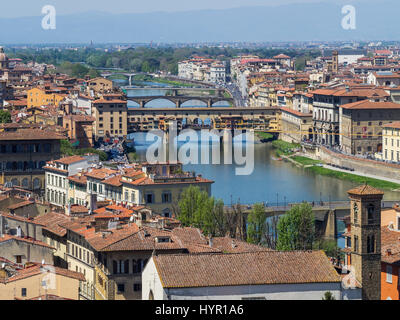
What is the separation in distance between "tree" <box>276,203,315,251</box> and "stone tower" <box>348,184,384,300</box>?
3878 millimetres

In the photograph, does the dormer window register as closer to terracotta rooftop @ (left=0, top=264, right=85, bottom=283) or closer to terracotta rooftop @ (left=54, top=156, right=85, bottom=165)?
terracotta rooftop @ (left=0, top=264, right=85, bottom=283)

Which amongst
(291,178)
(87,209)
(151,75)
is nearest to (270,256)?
(87,209)

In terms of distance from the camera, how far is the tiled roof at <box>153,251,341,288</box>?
27.5 ft

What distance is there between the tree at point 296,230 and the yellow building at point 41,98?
26.5m

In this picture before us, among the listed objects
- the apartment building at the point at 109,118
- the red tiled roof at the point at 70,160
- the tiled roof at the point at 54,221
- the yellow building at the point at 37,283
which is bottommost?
the apartment building at the point at 109,118

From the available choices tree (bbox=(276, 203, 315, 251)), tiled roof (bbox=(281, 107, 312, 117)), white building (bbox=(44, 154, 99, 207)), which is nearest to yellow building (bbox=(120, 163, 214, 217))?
white building (bbox=(44, 154, 99, 207))

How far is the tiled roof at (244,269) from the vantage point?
27.5ft

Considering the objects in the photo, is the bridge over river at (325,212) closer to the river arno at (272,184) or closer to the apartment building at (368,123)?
the river arno at (272,184)

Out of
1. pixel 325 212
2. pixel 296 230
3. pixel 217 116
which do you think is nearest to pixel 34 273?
pixel 296 230

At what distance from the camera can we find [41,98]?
134 feet

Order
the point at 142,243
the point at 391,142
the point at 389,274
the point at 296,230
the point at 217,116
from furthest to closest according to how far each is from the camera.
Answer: the point at 217,116 < the point at 391,142 < the point at 296,230 < the point at 142,243 < the point at 389,274

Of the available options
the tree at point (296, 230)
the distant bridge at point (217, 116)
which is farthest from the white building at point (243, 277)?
the distant bridge at point (217, 116)

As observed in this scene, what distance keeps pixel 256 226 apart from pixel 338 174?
14563mm

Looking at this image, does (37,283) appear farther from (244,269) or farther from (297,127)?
(297,127)
